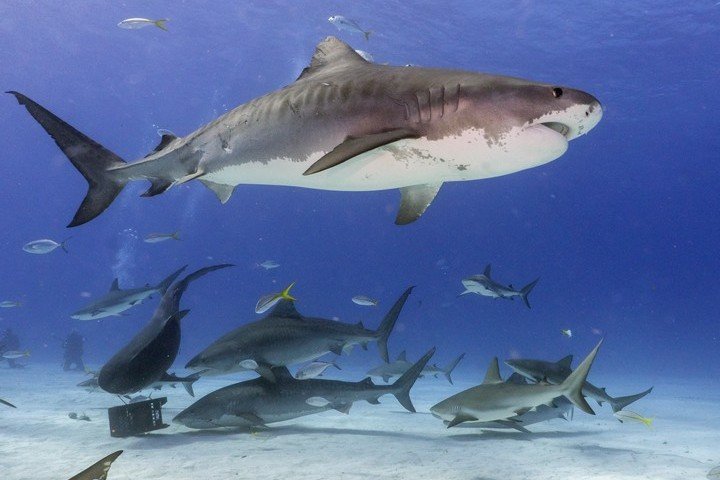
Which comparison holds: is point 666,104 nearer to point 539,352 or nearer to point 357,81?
point 539,352

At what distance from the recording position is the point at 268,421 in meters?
5.68

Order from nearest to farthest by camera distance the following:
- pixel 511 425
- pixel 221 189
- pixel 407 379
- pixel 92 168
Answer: pixel 92 168
pixel 221 189
pixel 511 425
pixel 407 379

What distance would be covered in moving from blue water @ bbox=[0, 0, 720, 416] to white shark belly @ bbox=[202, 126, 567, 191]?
13.5 m

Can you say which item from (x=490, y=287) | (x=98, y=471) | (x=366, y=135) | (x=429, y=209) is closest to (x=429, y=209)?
(x=429, y=209)

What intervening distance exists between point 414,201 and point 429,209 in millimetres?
53488

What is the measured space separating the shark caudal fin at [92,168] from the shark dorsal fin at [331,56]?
1.85 m

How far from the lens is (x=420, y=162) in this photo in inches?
112

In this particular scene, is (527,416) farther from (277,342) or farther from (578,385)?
(277,342)

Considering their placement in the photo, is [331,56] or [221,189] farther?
[221,189]

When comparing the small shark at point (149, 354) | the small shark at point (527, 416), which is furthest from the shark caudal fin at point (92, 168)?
the small shark at point (527, 416)

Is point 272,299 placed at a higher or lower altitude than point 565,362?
higher

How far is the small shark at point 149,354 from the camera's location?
5.12 m

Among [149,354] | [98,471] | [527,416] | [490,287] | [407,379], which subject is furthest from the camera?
[490,287]

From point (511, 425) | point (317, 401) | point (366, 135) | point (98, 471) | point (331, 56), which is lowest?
point (511, 425)
